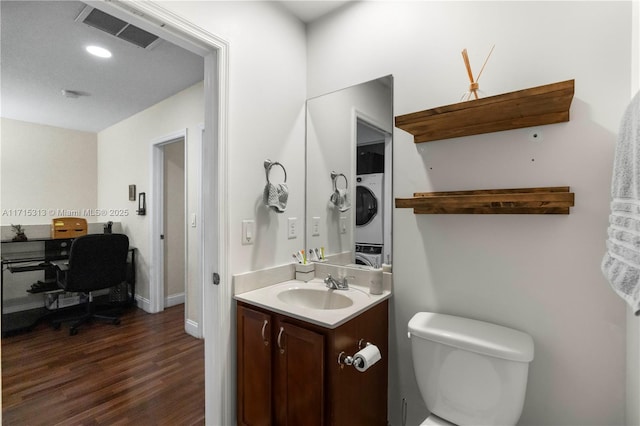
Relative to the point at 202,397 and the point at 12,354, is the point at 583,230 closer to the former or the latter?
the point at 202,397

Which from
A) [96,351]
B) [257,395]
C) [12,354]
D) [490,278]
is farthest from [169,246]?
[490,278]

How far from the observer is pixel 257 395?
4.58 ft

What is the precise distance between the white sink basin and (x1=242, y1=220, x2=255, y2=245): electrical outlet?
338mm

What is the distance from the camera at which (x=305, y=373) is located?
122 cm

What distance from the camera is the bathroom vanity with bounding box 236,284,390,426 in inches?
46.0

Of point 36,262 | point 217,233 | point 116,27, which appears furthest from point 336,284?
point 36,262

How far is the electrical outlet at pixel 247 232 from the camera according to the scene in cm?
158

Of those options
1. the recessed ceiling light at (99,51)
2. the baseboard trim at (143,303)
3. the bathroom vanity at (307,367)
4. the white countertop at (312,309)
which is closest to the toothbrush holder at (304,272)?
the white countertop at (312,309)

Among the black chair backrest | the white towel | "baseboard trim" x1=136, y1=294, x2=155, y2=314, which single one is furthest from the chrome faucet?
"baseboard trim" x1=136, y1=294, x2=155, y2=314

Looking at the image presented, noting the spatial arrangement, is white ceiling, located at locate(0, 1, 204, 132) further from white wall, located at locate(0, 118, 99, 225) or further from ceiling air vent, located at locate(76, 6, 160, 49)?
white wall, located at locate(0, 118, 99, 225)

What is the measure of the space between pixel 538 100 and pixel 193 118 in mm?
2847

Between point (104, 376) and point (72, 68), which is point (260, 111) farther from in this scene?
point (104, 376)

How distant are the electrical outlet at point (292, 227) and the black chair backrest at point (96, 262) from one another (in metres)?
2.51

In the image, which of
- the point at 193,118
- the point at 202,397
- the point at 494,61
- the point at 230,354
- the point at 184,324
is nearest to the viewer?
the point at 494,61
